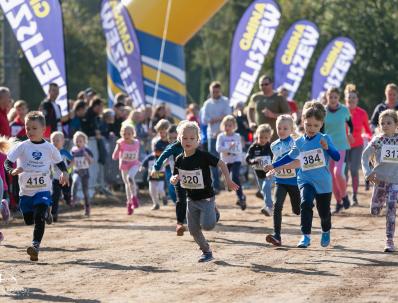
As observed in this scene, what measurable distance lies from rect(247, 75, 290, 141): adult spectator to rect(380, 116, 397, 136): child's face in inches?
220

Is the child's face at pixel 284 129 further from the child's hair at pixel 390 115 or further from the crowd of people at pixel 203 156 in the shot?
the child's hair at pixel 390 115

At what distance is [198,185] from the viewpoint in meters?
11.1

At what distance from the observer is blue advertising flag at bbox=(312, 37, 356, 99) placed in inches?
1221

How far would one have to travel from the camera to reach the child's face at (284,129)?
13000mm

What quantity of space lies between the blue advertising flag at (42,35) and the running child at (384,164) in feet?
25.5

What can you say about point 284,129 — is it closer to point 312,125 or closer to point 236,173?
point 312,125

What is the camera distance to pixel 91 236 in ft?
46.2

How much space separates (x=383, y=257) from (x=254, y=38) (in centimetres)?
1493

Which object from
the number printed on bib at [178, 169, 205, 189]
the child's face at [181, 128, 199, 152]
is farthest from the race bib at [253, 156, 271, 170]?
the child's face at [181, 128, 199, 152]

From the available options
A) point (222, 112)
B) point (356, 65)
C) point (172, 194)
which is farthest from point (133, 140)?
point (356, 65)

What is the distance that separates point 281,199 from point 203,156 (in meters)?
1.87

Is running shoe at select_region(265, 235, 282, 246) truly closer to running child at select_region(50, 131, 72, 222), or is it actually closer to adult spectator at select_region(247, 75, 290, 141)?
running child at select_region(50, 131, 72, 222)

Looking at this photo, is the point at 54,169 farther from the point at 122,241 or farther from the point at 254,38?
the point at 254,38

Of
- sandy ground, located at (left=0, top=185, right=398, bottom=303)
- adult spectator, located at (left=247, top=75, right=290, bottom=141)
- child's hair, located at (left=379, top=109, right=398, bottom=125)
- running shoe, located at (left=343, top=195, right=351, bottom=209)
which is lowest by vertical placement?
sandy ground, located at (left=0, top=185, right=398, bottom=303)
